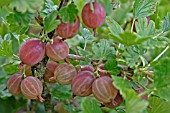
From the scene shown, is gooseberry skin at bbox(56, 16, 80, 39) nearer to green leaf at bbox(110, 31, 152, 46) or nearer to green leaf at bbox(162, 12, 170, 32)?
green leaf at bbox(110, 31, 152, 46)

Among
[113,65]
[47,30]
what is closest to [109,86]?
[113,65]

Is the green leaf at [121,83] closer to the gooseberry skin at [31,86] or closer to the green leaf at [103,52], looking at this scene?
the green leaf at [103,52]

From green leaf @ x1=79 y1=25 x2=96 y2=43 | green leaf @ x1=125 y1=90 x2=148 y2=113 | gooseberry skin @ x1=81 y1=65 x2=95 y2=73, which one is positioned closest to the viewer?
green leaf @ x1=125 y1=90 x2=148 y2=113

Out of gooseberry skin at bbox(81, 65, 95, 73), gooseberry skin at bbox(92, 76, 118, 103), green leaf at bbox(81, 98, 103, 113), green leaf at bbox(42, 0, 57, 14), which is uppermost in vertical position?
green leaf at bbox(42, 0, 57, 14)

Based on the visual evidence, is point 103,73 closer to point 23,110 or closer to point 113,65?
point 113,65

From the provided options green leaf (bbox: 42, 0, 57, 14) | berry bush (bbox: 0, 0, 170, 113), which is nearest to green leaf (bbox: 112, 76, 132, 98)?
berry bush (bbox: 0, 0, 170, 113)

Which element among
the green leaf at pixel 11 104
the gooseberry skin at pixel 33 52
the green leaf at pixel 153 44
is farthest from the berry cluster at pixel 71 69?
the green leaf at pixel 11 104

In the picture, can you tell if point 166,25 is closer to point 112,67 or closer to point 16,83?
point 112,67
